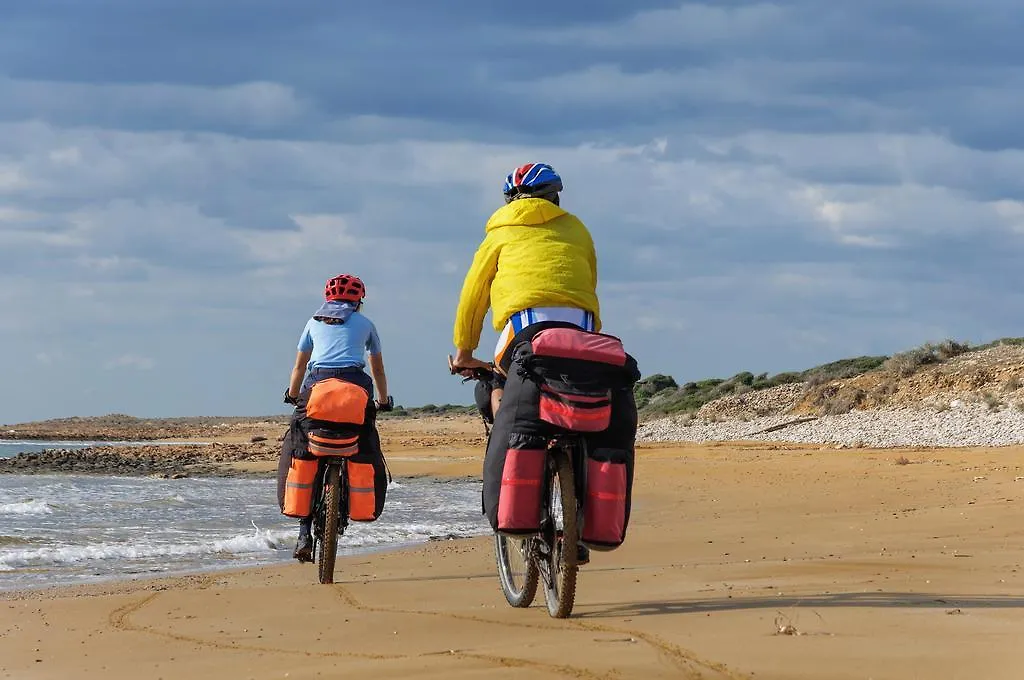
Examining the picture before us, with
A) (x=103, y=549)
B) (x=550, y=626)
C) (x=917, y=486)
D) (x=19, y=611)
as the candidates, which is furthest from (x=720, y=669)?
(x=917, y=486)

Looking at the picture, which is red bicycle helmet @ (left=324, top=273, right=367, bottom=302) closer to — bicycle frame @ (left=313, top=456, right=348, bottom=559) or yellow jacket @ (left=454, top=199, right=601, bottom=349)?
bicycle frame @ (left=313, top=456, right=348, bottom=559)

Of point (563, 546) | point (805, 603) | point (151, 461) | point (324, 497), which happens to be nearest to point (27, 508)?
point (324, 497)

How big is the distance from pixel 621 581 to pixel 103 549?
5.65 meters

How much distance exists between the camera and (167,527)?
13633mm

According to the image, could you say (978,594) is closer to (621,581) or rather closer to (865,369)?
(621,581)

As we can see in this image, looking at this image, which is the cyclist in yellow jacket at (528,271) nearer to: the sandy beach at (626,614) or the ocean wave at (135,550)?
the sandy beach at (626,614)

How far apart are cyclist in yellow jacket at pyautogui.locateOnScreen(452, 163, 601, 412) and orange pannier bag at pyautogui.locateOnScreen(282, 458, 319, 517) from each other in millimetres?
2950

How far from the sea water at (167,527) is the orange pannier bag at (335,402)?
2.12 m

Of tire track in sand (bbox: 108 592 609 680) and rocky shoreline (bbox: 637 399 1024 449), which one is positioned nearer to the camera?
tire track in sand (bbox: 108 592 609 680)

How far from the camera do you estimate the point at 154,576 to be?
31.4ft

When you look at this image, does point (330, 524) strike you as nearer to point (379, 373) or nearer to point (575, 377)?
point (379, 373)

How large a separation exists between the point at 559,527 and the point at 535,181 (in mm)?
1753

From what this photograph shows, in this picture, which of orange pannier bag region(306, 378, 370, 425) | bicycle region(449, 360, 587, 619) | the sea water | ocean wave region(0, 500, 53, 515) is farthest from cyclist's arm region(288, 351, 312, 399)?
ocean wave region(0, 500, 53, 515)

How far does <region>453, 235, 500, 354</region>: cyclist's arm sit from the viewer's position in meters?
6.34
